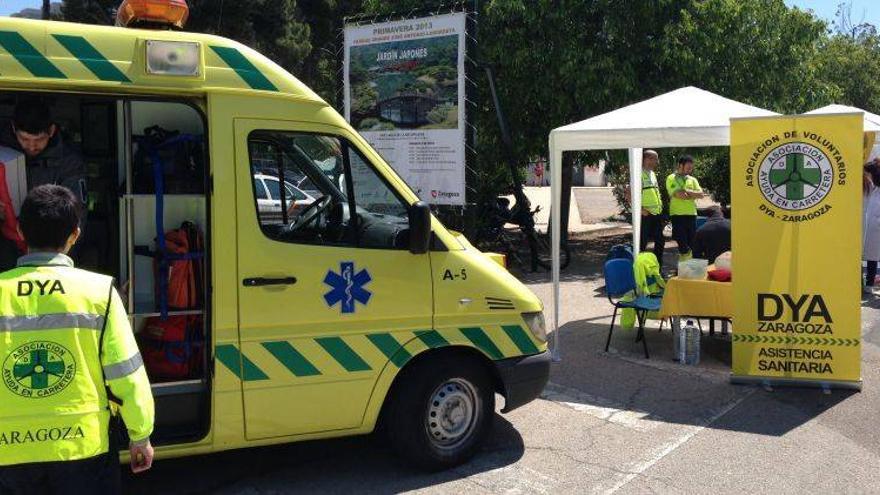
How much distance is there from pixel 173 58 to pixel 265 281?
1.19m

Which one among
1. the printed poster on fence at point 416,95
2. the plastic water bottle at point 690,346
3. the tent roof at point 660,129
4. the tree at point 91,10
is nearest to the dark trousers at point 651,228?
the printed poster on fence at point 416,95

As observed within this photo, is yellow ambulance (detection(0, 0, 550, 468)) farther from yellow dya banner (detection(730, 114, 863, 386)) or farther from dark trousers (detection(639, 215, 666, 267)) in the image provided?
dark trousers (detection(639, 215, 666, 267))

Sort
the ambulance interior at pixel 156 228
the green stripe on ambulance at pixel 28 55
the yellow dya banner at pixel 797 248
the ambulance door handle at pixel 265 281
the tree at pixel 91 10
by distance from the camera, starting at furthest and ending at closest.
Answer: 1. the tree at pixel 91 10
2. the yellow dya banner at pixel 797 248
3. the ambulance interior at pixel 156 228
4. the ambulance door handle at pixel 265 281
5. the green stripe on ambulance at pixel 28 55

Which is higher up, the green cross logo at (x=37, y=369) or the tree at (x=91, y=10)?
the tree at (x=91, y=10)

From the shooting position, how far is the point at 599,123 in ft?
25.1

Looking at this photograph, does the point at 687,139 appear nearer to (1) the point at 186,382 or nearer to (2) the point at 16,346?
(1) the point at 186,382

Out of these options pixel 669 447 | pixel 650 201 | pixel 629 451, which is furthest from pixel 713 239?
pixel 629 451

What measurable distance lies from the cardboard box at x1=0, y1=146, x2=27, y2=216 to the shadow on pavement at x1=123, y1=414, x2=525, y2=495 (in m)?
1.72

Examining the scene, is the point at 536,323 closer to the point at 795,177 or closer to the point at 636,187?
the point at 795,177

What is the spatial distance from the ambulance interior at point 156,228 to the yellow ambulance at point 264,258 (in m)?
0.01

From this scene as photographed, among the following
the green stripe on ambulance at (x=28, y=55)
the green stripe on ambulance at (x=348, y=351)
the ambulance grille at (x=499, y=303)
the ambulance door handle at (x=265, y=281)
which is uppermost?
the green stripe on ambulance at (x=28, y=55)

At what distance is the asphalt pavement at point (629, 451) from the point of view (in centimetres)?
454

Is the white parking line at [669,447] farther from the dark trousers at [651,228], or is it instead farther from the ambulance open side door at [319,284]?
the dark trousers at [651,228]

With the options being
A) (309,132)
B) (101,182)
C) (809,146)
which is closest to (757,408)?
(809,146)
